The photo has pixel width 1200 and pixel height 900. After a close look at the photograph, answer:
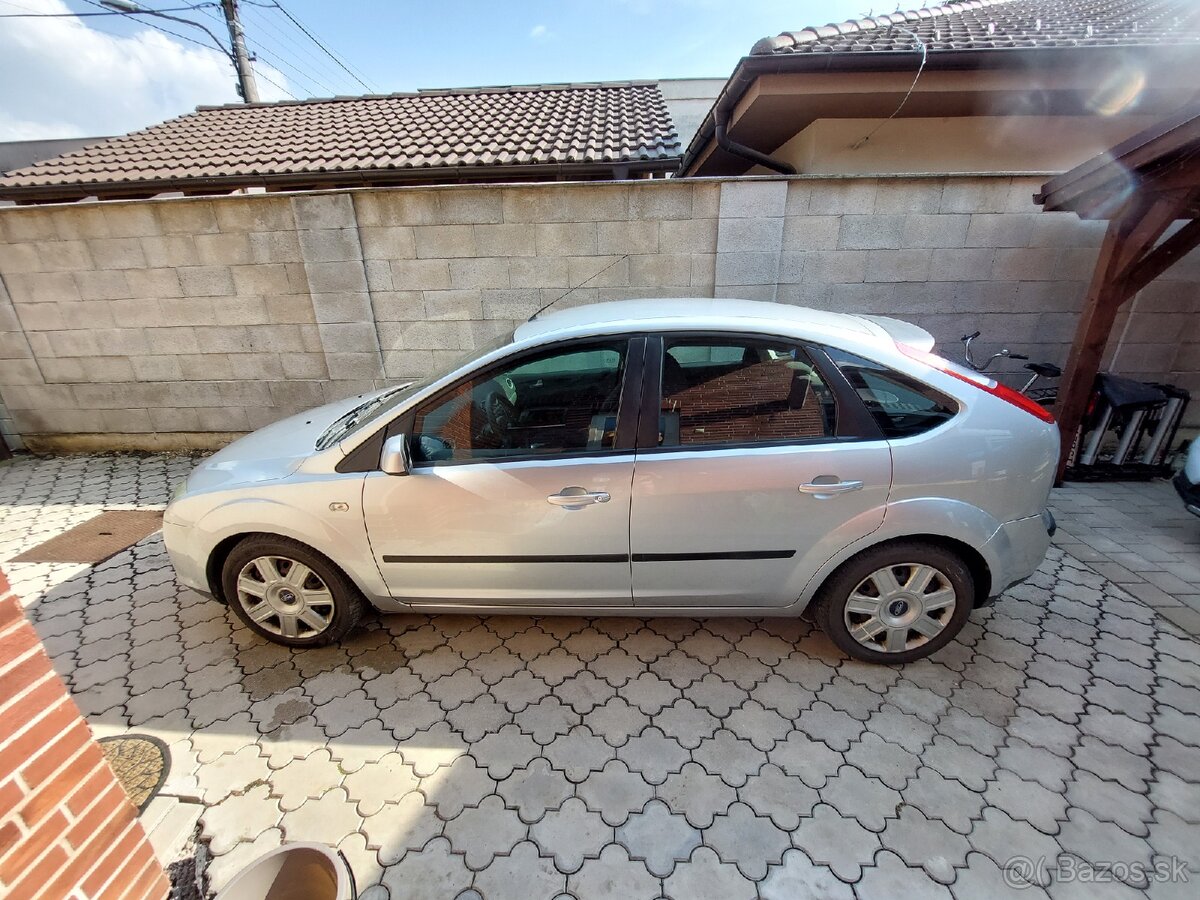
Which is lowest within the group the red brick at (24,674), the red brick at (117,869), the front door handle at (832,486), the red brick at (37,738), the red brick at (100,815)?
the red brick at (117,869)

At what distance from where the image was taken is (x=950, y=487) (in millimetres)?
2039

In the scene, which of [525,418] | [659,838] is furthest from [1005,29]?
[659,838]

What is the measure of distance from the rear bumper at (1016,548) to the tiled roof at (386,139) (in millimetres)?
5049

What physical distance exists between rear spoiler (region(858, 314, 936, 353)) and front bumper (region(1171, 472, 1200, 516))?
257 centimetres

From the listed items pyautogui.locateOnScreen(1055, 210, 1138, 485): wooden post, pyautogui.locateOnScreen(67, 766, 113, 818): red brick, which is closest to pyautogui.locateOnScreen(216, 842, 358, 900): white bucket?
pyautogui.locateOnScreen(67, 766, 113, 818): red brick

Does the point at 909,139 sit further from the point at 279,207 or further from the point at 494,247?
the point at 279,207

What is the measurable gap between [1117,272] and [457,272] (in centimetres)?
516

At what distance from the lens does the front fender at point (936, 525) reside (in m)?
2.05

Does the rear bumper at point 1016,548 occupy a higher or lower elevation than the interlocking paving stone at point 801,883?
higher

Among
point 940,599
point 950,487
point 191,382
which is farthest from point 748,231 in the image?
point 191,382

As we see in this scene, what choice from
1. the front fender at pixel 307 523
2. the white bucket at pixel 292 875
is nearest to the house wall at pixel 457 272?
the front fender at pixel 307 523

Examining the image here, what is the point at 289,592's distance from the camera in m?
2.41

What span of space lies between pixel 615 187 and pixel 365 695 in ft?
13.2

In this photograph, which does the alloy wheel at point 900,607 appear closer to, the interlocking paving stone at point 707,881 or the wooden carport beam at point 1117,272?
the interlocking paving stone at point 707,881
